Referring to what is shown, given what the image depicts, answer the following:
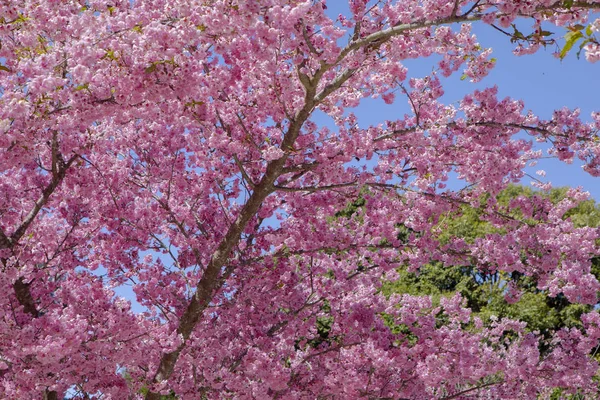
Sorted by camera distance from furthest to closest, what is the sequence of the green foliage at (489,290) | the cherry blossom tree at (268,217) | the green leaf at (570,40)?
the green foliage at (489,290) < the cherry blossom tree at (268,217) < the green leaf at (570,40)

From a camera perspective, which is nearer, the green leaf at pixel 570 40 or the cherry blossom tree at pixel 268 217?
the green leaf at pixel 570 40

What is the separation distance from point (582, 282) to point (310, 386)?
431cm

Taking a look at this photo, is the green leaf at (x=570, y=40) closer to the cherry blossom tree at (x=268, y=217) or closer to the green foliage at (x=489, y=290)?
the cherry blossom tree at (x=268, y=217)

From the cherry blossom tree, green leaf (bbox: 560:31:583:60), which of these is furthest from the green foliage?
green leaf (bbox: 560:31:583:60)

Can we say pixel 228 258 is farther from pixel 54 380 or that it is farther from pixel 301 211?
pixel 54 380

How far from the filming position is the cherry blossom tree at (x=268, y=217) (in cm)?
705

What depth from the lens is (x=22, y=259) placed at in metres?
8.64

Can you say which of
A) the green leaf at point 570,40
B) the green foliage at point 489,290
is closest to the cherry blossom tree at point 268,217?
the green leaf at point 570,40

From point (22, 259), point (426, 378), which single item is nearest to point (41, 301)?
point (22, 259)

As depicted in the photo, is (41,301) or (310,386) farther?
(310,386)

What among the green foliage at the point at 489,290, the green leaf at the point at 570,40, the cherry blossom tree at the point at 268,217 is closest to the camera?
the green leaf at the point at 570,40

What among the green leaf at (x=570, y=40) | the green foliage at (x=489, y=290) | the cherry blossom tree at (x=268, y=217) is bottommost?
the green leaf at (x=570, y=40)

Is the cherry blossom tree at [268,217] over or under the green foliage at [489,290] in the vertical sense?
under

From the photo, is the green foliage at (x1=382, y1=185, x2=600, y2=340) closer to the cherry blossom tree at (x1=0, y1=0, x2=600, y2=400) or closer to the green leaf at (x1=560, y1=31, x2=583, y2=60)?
the cherry blossom tree at (x1=0, y1=0, x2=600, y2=400)
